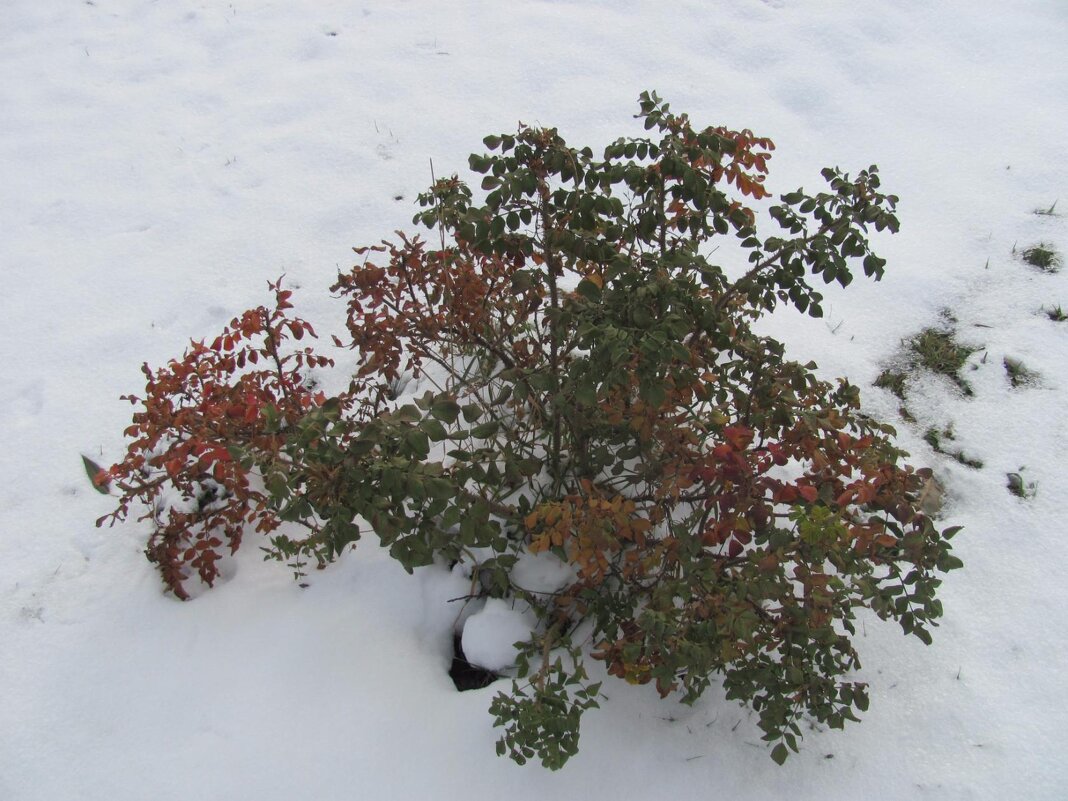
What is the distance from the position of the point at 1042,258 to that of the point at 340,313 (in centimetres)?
307

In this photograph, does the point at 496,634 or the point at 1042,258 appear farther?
the point at 1042,258

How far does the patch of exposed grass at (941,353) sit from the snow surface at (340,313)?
0.07 meters

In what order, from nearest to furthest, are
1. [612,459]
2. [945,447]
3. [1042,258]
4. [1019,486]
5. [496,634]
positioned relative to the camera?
[612,459], [496,634], [1019,486], [945,447], [1042,258]

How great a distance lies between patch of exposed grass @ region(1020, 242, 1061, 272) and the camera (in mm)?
3184

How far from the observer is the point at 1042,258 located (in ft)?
10.5

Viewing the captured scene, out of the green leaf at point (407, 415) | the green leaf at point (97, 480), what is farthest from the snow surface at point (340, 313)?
the green leaf at point (407, 415)

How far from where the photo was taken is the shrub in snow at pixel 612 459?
5.05 ft

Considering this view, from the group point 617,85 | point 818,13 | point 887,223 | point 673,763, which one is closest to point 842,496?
point 887,223

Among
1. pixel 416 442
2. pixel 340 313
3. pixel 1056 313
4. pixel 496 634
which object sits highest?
pixel 416 442

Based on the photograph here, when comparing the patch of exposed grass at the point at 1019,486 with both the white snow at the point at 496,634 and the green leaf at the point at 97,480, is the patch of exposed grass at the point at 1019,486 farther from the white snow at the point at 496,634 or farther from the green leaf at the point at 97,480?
the green leaf at the point at 97,480

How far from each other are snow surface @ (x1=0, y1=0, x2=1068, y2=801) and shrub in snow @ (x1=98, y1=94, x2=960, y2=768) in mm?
206

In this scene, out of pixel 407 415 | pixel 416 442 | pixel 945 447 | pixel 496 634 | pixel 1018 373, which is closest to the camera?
pixel 416 442

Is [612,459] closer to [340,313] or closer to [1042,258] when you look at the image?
[340,313]

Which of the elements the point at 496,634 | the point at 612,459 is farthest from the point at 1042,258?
the point at 496,634
